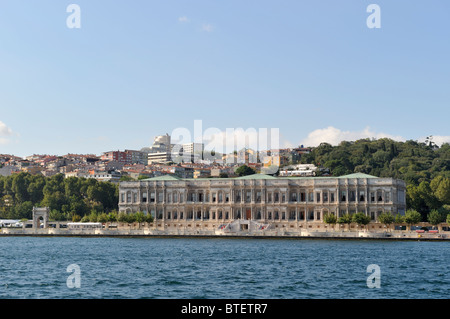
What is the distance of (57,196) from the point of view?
4690 inches

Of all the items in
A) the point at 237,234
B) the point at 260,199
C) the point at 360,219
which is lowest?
the point at 237,234

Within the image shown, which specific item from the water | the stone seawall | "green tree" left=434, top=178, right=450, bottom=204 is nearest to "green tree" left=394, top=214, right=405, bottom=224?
the stone seawall

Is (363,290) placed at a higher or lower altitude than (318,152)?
lower

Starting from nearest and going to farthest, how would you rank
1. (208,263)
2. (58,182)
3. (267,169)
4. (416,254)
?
(208,263) → (416,254) → (58,182) → (267,169)

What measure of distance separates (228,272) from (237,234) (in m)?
40.1

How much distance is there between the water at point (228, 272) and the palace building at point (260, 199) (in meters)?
26.2

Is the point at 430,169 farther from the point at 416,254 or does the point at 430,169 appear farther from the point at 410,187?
the point at 416,254

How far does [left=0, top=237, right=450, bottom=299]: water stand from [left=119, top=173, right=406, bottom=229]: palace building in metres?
26.2

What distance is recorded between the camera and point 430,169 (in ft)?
464

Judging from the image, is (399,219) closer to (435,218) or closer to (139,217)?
(435,218)

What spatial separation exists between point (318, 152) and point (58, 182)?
74.1 meters
